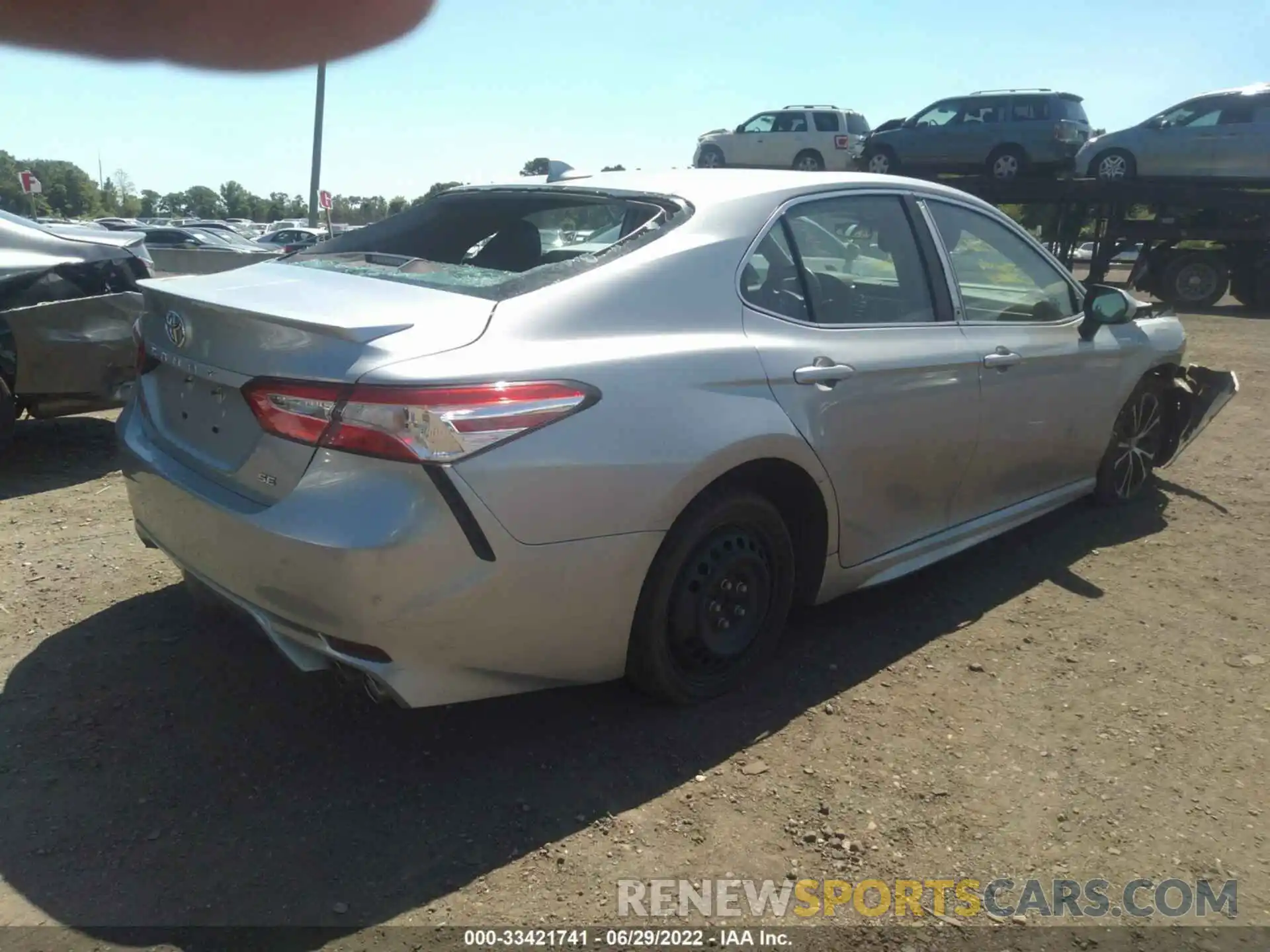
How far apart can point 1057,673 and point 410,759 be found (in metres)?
2.25

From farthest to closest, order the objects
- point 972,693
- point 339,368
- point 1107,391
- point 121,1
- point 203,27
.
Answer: point 203,27 < point 121,1 < point 1107,391 < point 972,693 < point 339,368

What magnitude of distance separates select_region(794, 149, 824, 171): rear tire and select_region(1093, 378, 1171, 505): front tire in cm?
1812

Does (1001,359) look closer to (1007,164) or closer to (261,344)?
(261,344)

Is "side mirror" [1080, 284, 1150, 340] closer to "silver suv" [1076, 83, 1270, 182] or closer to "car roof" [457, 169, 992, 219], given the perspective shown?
"car roof" [457, 169, 992, 219]

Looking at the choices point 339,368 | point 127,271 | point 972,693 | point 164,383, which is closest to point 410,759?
point 339,368

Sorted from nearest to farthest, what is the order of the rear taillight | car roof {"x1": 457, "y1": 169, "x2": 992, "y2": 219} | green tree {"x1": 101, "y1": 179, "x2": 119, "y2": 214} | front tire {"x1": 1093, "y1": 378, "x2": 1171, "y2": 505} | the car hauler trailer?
the rear taillight → car roof {"x1": 457, "y1": 169, "x2": 992, "y2": 219} → front tire {"x1": 1093, "y1": 378, "x2": 1171, "y2": 505} → the car hauler trailer → green tree {"x1": 101, "y1": 179, "x2": 119, "y2": 214}

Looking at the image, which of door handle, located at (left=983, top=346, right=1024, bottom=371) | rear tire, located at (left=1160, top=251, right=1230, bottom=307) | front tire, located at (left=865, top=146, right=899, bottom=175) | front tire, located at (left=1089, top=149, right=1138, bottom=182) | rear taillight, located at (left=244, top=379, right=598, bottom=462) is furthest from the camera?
front tire, located at (left=865, top=146, right=899, bottom=175)

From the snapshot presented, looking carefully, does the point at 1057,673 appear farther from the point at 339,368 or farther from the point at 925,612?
the point at 339,368

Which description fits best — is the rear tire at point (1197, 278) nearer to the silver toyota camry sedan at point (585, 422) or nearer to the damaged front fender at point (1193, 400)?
the damaged front fender at point (1193, 400)

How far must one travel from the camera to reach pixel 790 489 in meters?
3.19

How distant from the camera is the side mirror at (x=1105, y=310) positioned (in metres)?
4.36

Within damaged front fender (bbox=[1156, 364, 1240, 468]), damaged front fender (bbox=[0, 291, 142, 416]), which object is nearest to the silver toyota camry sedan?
damaged front fender (bbox=[1156, 364, 1240, 468])

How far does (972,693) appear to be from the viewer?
3.28m

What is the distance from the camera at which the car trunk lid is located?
7.73ft
